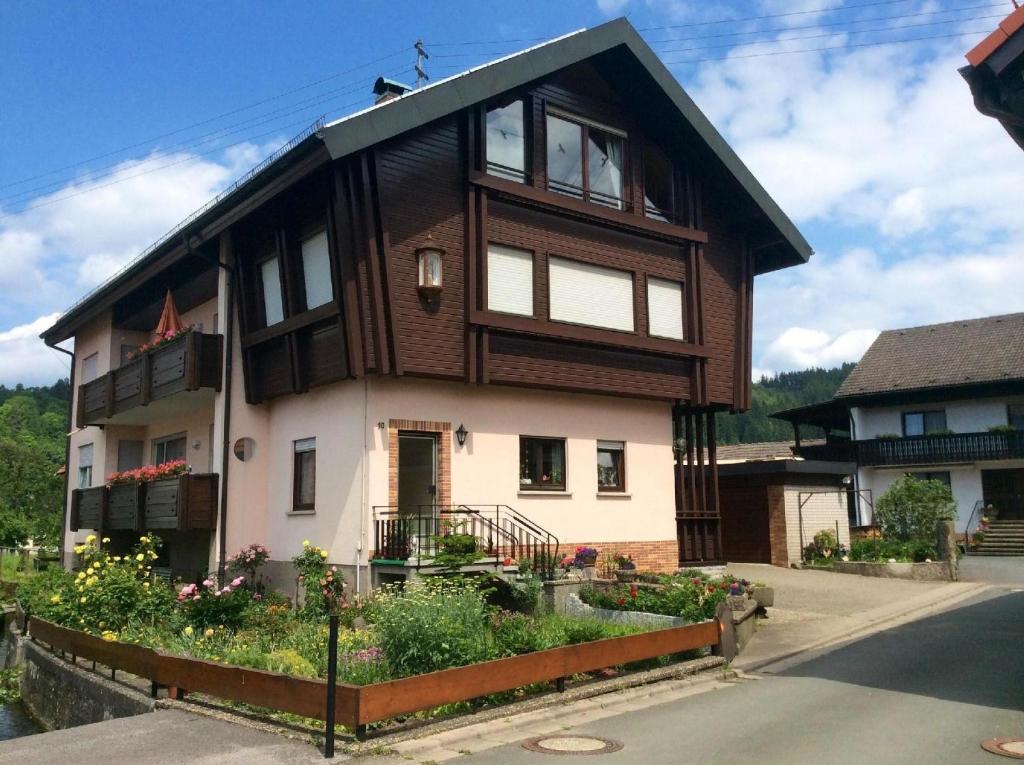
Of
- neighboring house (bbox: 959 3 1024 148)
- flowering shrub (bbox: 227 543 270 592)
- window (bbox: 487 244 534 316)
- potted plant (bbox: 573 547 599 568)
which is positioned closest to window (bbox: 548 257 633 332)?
window (bbox: 487 244 534 316)

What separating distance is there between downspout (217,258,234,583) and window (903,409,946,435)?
31.2m

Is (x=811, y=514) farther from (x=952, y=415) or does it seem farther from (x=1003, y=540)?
(x=952, y=415)

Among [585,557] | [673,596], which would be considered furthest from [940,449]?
[673,596]

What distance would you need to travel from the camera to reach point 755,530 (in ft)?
86.7

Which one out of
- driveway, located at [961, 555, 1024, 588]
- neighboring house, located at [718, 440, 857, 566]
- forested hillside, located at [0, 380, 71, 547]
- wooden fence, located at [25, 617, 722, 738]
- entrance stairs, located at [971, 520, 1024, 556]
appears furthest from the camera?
forested hillside, located at [0, 380, 71, 547]

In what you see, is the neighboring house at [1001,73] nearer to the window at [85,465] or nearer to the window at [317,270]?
the window at [317,270]

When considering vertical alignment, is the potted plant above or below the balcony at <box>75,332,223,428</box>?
below

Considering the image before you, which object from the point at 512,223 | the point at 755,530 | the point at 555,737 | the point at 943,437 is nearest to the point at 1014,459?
the point at 943,437

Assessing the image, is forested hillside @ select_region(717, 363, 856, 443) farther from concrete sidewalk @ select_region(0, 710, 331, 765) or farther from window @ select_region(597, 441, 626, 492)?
concrete sidewalk @ select_region(0, 710, 331, 765)

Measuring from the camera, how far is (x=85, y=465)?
27.6 meters

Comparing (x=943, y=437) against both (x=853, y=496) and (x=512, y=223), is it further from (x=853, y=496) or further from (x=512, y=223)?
(x=512, y=223)

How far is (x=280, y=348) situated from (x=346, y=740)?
11255mm

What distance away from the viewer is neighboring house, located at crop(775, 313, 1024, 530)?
37875 millimetres

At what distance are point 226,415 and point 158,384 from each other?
230 centimetres
